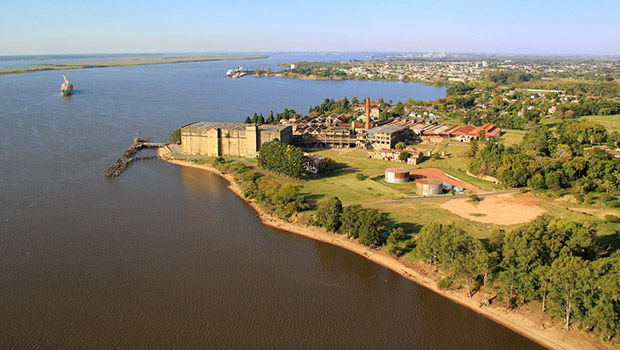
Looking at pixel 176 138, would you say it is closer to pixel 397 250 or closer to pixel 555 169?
pixel 397 250

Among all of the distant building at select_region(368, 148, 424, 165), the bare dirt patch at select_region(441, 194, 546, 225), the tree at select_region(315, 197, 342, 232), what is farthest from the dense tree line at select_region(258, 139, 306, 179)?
the bare dirt patch at select_region(441, 194, 546, 225)

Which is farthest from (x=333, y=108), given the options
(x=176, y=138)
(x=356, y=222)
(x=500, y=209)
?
(x=356, y=222)

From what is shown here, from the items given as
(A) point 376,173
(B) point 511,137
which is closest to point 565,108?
(B) point 511,137

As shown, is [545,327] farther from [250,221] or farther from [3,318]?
[3,318]

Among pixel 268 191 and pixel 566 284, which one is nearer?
pixel 566 284

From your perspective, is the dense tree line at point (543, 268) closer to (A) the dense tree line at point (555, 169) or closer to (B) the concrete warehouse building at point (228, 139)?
(A) the dense tree line at point (555, 169)

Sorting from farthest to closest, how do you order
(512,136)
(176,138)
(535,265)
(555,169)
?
(512,136) < (176,138) < (555,169) < (535,265)

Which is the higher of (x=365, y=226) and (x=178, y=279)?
(x=365, y=226)
